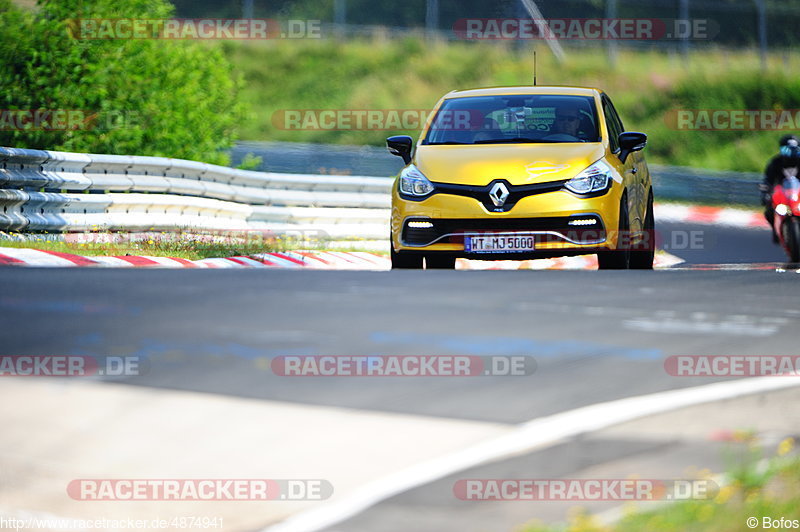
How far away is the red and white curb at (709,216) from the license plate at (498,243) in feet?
50.5

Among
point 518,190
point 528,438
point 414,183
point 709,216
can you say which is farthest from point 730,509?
point 709,216

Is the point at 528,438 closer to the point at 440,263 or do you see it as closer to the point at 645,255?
the point at 440,263

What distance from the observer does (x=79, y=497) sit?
498 centimetres

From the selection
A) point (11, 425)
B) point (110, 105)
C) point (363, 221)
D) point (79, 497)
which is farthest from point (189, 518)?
point (110, 105)

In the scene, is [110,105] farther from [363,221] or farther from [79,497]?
[79,497]

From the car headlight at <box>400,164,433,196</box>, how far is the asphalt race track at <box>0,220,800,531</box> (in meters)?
1.15

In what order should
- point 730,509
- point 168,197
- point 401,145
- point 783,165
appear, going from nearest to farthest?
point 730,509 < point 401,145 < point 783,165 < point 168,197

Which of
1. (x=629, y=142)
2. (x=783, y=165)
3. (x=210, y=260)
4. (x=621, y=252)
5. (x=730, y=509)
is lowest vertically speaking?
(x=210, y=260)

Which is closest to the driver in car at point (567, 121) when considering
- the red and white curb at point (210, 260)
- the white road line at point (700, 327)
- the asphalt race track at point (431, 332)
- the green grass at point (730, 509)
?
the asphalt race track at point (431, 332)

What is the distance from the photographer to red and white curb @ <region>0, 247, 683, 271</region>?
1312cm

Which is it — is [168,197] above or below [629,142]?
below

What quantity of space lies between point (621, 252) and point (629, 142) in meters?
1.06

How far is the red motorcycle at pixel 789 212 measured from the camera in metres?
14.8

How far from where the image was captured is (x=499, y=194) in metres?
12.3
